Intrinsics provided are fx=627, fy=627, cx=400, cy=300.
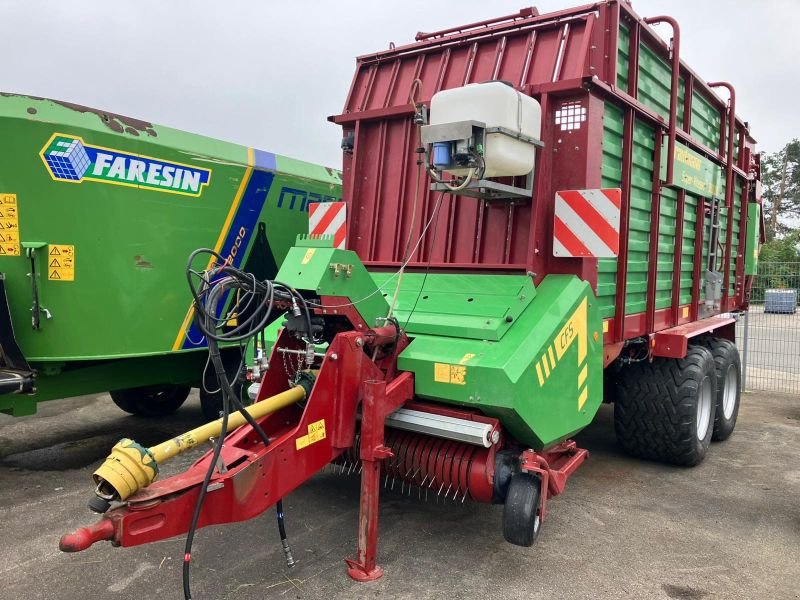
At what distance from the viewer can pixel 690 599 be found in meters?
2.85

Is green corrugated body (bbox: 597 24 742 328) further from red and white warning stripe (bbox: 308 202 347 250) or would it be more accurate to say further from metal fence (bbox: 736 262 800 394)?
metal fence (bbox: 736 262 800 394)

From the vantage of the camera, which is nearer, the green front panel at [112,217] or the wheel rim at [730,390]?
the green front panel at [112,217]

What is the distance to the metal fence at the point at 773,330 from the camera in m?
8.43

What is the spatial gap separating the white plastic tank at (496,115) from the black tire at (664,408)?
2.12m

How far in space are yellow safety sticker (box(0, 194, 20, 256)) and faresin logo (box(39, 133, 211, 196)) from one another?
0.30 meters

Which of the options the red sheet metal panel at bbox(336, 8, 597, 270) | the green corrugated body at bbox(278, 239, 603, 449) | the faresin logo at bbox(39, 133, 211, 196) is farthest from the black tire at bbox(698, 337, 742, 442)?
the faresin logo at bbox(39, 133, 211, 196)

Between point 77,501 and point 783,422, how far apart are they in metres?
6.49

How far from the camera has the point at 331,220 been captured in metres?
4.44

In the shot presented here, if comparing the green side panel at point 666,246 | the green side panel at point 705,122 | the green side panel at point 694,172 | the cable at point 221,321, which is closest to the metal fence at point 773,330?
the green side panel at point 694,172

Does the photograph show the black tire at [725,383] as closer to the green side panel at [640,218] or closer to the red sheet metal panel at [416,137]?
the green side panel at [640,218]

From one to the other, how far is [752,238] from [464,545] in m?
5.39

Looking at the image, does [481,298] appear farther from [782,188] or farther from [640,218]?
[782,188]

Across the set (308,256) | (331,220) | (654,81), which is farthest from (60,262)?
(654,81)

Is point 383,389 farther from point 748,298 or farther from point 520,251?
point 748,298
